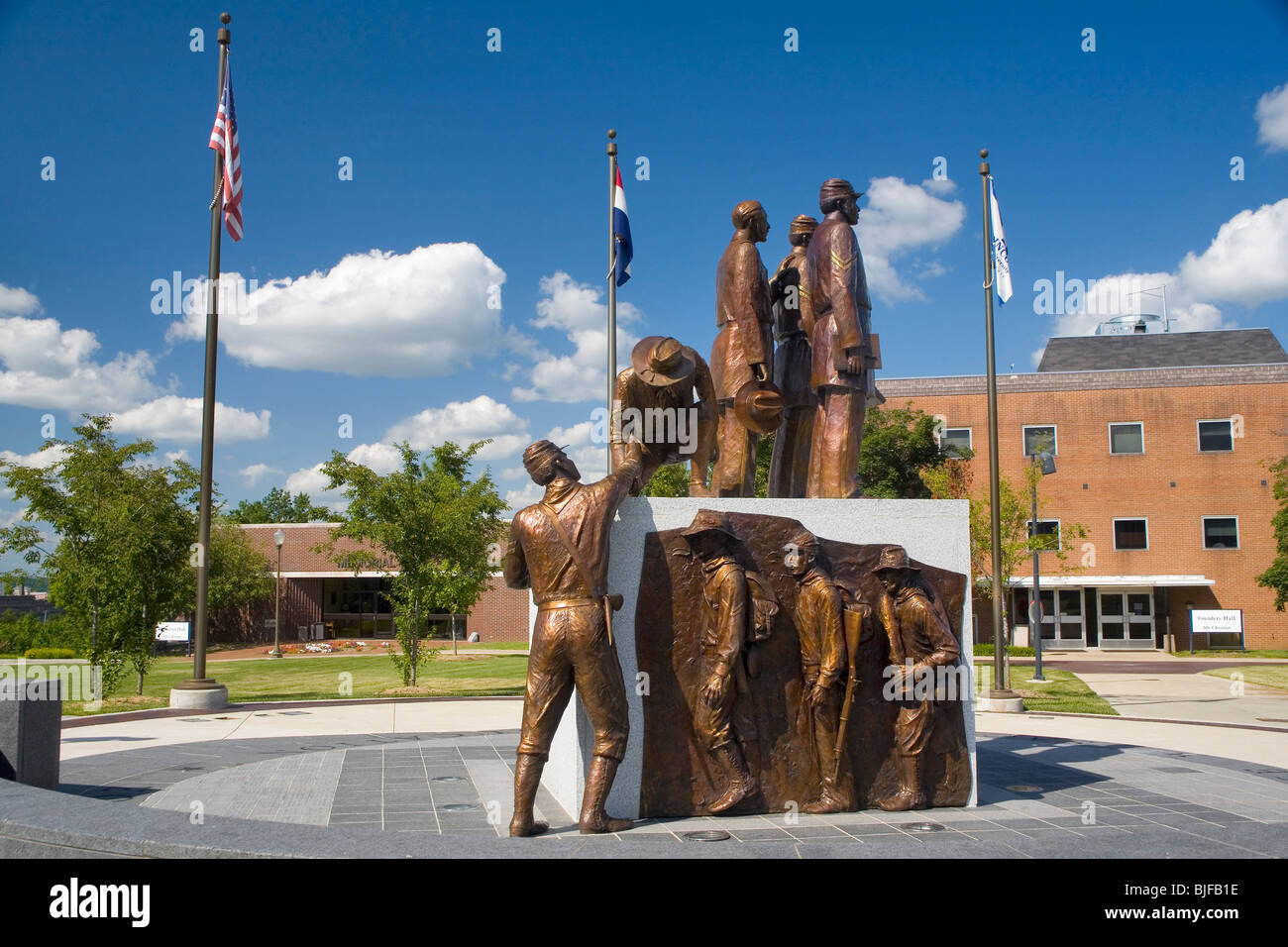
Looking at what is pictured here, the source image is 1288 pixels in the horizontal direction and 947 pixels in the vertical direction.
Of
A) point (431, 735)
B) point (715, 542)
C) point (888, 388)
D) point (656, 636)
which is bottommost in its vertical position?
point (431, 735)

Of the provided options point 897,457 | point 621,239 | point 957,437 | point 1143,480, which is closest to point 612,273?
point 621,239

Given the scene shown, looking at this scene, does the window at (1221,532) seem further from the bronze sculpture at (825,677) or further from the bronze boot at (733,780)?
the bronze boot at (733,780)

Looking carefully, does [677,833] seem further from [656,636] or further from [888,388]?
[888,388]

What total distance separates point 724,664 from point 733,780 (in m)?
0.79

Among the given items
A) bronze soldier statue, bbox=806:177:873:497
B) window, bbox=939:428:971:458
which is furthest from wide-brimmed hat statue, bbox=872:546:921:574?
window, bbox=939:428:971:458

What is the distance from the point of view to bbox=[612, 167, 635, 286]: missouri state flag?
50.8 feet

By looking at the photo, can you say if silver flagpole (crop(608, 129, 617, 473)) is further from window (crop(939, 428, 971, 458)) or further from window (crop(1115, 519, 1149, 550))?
window (crop(1115, 519, 1149, 550))

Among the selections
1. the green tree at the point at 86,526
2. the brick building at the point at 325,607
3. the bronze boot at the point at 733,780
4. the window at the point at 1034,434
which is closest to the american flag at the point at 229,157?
the green tree at the point at 86,526

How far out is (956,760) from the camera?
23.1ft

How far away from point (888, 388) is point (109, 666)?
2836 centimetres

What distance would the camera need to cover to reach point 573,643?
19.9 ft
